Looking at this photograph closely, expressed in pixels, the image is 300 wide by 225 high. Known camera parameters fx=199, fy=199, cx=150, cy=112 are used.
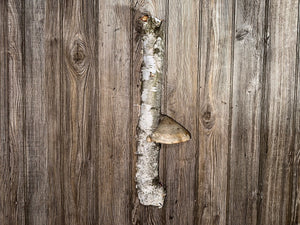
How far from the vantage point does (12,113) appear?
0.98m

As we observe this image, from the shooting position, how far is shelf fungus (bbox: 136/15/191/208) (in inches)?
36.4

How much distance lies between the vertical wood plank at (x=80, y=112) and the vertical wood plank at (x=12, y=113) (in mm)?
212

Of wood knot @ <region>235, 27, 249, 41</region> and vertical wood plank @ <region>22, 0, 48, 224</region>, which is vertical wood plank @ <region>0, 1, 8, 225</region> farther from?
wood knot @ <region>235, 27, 249, 41</region>

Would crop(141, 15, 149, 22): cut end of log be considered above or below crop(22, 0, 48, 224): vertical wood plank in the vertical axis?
above

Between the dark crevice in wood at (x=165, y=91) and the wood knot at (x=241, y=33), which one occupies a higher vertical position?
the wood knot at (x=241, y=33)

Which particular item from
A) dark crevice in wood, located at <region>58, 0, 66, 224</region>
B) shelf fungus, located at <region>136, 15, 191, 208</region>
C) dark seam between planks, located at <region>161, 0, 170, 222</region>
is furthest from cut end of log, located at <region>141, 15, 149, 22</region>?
dark crevice in wood, located at <region>58, 0, 66, 224</region>

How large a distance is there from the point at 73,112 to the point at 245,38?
91 cm

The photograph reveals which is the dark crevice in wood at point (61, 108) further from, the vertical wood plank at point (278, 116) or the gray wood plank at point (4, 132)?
the vertical wood plank at point (278, 116)

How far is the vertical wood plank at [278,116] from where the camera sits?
3.14 ft

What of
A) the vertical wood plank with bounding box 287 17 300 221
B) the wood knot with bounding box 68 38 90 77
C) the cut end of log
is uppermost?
the cut end of log

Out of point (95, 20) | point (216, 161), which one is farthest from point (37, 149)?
point (216, 161)

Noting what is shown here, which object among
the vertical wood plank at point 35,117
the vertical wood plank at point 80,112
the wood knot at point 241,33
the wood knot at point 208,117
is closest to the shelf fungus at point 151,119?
the wood knot at point 208,117

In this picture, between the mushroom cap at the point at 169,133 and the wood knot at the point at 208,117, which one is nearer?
the mushroom cap at the point at 169,133

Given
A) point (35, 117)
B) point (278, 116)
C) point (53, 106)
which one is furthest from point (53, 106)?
point (278, 116)
